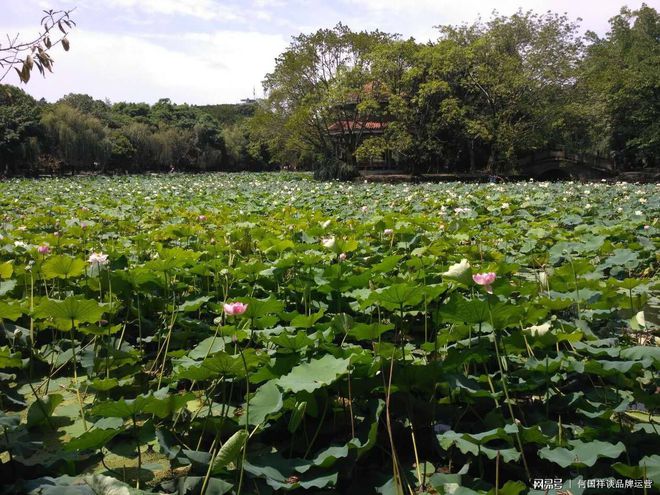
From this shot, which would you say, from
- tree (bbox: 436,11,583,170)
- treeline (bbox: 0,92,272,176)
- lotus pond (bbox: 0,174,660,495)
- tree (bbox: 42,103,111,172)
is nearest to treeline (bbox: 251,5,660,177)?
tree (bbox: 436,11,583,170)

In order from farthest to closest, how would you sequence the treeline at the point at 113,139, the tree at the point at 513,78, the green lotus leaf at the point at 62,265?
the treeline at the point at 113,139, the tree at the point at 513,78, the green lotus leaf at the point at 62,265

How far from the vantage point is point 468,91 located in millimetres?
22516

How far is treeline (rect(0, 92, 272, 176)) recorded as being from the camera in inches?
978

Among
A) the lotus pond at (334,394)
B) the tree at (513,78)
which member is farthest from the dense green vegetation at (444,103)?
the lotus pond at (334,394)

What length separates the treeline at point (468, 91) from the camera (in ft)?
71.1

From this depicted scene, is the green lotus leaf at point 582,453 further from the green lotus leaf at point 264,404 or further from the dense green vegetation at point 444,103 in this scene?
the dense green vegetation at point 444,103

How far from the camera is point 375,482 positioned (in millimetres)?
1437

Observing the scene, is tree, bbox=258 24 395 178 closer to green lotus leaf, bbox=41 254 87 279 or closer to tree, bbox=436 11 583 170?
tree, bbox=436 11 583 170

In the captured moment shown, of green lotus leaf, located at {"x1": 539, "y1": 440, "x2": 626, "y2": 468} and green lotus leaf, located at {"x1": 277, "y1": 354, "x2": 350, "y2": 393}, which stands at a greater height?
green lotus leaf, located at {"x1": 277, "y1": 354, "x2": 350, "y2": 393}

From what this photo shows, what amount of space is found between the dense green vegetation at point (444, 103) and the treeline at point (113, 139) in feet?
0.39

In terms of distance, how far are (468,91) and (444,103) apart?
2190 millimetres

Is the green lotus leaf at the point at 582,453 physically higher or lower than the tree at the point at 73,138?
lower

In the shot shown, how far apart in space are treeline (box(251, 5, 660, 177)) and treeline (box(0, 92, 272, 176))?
866 centimetres

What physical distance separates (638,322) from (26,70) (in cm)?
247
